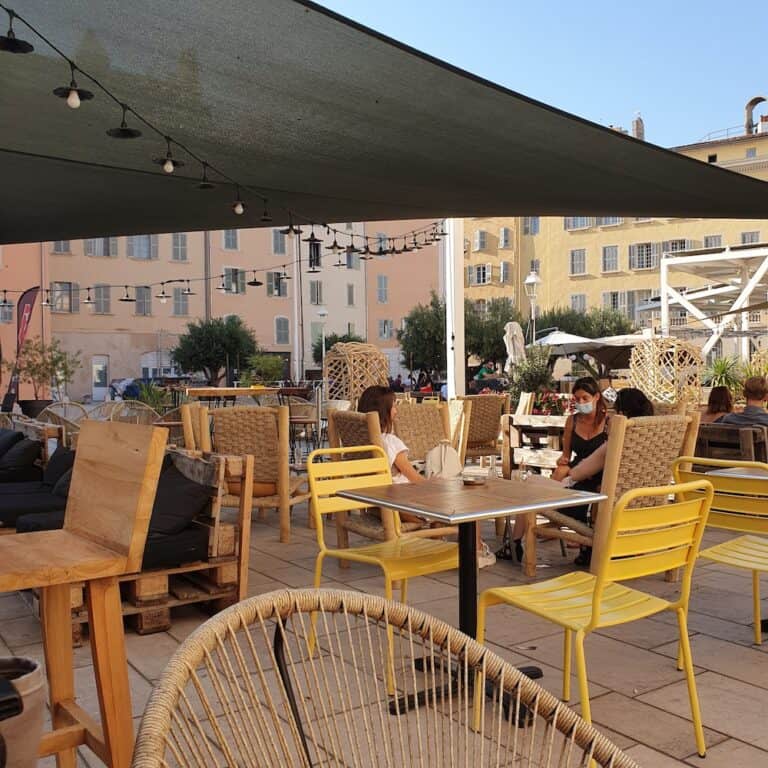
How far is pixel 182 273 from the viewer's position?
103 ft

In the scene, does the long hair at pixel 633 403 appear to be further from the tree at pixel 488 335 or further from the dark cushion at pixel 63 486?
the tree at pixel 488 335

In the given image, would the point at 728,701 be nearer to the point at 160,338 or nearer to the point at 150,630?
the point at 150,630

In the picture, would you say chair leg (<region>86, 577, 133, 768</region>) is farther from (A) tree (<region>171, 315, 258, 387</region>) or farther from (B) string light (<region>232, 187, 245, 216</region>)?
(A) tree (<region>171, 315, 258, 387</region>)

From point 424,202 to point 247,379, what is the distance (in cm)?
895

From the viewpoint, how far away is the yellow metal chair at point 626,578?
2.28m

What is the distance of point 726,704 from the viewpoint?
2719 millimetres

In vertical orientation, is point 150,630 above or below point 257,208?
below

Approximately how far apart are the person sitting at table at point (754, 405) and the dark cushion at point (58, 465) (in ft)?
15.1

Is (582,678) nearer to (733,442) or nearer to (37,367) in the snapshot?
(733,442)

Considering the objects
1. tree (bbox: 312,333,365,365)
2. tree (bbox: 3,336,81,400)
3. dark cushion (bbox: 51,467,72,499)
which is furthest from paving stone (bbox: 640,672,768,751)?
tree (bbox: 312,333,365,365)

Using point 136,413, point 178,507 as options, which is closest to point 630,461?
point 178,507

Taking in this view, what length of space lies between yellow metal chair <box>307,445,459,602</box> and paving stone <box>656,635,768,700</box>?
3.19 ft

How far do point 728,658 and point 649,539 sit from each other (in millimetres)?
1128

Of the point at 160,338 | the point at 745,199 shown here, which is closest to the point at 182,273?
the point at 160,338
